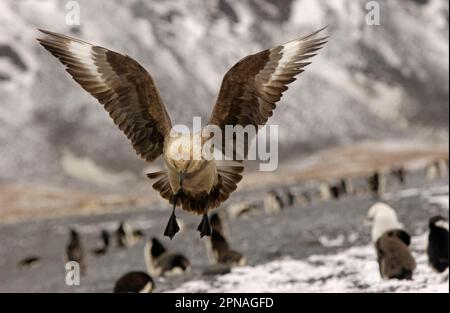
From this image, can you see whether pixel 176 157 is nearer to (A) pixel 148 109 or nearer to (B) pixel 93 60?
(A) pixel 148 109

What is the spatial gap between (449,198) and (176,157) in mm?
16069

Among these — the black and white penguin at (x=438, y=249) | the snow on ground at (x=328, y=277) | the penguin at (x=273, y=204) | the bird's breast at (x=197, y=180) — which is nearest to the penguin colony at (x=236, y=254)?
the black and white penguin at (x=438, y=249)

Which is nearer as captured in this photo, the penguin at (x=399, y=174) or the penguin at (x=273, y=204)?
the penguin at (x=273, y=204)

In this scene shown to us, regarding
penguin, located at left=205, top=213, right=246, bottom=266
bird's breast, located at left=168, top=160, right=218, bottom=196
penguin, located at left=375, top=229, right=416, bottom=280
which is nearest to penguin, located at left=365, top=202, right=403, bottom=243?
penguin, located at left=375, top=229, right=416, bottom=280

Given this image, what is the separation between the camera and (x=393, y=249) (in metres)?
9.46

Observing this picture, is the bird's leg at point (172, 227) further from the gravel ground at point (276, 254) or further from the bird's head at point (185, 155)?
the gravel ground at point (276, 254)

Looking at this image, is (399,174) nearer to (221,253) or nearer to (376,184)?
(376,184)

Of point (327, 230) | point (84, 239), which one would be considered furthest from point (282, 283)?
point (84, 239)

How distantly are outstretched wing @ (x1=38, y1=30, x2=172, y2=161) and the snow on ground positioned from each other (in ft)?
17.7

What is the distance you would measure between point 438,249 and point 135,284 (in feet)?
16.7

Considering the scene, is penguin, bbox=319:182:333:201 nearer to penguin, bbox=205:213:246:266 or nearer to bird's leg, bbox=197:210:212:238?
penguin, bbox=205:213:246:266

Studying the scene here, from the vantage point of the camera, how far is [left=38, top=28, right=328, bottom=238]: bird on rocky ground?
4.37m

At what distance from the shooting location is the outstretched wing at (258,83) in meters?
4.38

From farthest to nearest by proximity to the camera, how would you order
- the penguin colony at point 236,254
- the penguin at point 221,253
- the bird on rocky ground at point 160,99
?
the penguin at point 221,253
the penguin colony at point 236,254
the bird on rocky ground at point 160,99
